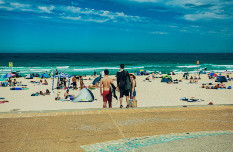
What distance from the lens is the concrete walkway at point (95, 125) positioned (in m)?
5.06

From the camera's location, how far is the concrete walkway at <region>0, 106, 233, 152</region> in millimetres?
5059

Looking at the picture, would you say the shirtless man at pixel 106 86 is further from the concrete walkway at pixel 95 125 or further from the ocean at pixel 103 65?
the ocean at pixel 103 65

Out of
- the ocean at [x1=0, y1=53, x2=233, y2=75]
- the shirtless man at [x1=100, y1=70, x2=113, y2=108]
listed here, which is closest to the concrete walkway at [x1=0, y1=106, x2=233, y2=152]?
the shirtless man at [x1=100, y1=70, x2=113, y2=108]

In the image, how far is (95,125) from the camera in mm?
6184

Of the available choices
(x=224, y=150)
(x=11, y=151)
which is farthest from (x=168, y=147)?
(x=11, y=151)

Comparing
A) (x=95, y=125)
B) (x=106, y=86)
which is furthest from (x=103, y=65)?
(x=95, y=125)

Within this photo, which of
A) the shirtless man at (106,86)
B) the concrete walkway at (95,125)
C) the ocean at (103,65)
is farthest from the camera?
the ocean at (103,65)

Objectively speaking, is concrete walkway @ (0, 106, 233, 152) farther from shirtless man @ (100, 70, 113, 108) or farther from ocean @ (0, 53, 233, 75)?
ocean @ (0, 53, 233, 75)

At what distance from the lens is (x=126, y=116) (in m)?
7.07

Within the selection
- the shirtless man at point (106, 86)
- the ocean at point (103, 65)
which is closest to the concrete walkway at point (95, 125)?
the shirtless man at point (106, 86)

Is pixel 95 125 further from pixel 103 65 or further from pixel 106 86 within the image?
pixel 103 65

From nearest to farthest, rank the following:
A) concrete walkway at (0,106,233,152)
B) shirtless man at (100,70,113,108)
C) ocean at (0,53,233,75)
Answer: concrete walkway at (0,106,233,152) < shirtless man at (100,70,113,108) < ocean at (0,53,233,75)

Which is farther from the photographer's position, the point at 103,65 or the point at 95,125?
the point at 103,65

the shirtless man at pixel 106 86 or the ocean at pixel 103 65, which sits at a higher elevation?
the ocean at pixel 103 65
